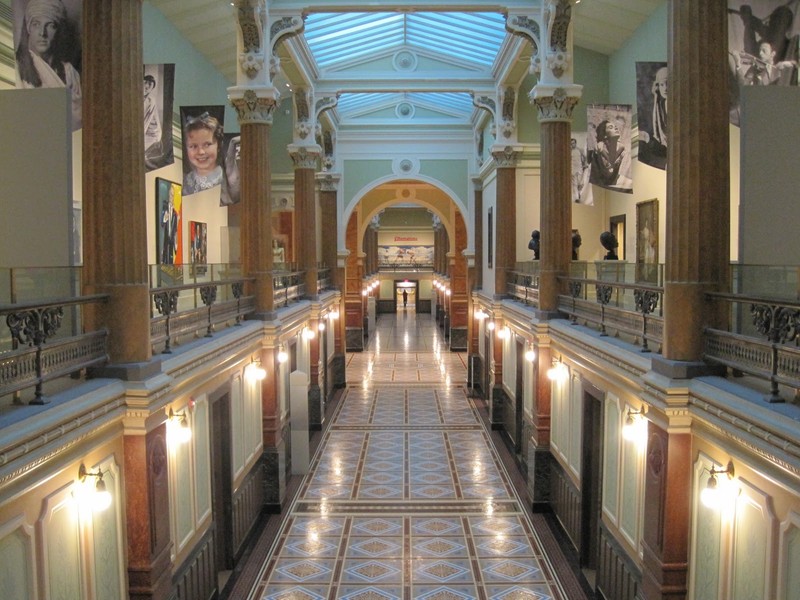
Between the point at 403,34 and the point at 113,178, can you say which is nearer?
the point at 113,178

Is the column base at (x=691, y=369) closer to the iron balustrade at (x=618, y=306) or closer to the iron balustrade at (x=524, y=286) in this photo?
the iron balustrade at (x=618, y=306)

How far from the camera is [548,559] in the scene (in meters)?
9.59

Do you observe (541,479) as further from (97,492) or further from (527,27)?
(97,492)

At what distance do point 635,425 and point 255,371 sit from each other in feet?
18.6

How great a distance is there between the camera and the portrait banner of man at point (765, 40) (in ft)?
22.2

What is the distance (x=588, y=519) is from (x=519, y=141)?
9694 mm

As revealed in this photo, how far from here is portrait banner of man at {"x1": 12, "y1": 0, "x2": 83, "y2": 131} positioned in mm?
6344

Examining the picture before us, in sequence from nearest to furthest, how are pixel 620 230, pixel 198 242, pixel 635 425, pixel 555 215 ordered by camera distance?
1. pixel 635 425
2. pixel 555 215
3. pixel 620 230
4. pixel 198 242

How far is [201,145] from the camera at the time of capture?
10.7 m

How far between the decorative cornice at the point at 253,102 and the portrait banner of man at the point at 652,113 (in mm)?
5375

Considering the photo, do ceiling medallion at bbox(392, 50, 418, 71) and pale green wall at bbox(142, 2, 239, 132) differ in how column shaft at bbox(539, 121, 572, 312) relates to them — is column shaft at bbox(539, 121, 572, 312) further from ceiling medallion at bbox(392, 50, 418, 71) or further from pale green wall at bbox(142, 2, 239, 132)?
ceiling medallion at bbox(392, 50, 418, 71)

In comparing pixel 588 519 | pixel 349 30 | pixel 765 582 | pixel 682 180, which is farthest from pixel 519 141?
pixel 765 582

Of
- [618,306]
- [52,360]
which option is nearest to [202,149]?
[618,306]

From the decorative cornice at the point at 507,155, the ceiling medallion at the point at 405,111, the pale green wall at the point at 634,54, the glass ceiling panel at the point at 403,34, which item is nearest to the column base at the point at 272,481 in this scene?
the decorative cornice at the point at 507,155
